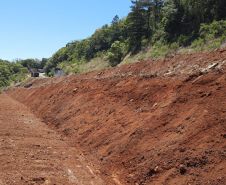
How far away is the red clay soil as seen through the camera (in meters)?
4.73

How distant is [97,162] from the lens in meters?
6.64

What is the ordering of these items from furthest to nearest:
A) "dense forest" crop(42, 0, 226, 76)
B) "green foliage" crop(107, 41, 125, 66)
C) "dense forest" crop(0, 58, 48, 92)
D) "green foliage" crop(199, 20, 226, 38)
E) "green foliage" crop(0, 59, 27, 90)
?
1. "dense forest" crop(0, 58, 48, 92)
2. "green foliage" crop(0, 59, 27, 90)
3. "green foliage" crop(107, 41, 125, 66)
4. "dense forest" crop(42, 0, 226, 76)
5. "green foliage" crop(199, 20, 226, 38)

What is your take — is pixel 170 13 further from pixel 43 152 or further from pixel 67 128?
pixel 43 152

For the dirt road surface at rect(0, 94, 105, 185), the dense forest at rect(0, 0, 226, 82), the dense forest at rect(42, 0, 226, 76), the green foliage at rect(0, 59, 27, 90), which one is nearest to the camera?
the dirt road surface at rect(0, 94, 105, 185)

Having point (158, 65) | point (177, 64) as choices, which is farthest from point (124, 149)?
point (158, 65)

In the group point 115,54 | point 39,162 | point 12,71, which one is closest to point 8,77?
point 12,71

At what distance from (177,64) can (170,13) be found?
17.3 metres

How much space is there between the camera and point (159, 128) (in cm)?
642

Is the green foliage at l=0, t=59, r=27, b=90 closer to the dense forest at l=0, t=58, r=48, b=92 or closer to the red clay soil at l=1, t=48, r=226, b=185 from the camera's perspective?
the dense forest at l=0, t=58, r=48, b=92

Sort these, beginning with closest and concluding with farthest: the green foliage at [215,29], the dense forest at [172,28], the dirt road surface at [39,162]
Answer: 1. the dirt road surface at [39,162]
2. the green foliage at [215,29]
3. the dense forest at [172,28]

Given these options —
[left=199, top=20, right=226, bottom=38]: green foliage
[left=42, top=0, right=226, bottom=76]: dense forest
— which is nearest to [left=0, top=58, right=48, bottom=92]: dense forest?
[left=42, top=0, right=226, bottom=76]: dense forest

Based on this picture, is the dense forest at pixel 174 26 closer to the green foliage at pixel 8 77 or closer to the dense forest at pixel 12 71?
the dense forest at pixel 12 71

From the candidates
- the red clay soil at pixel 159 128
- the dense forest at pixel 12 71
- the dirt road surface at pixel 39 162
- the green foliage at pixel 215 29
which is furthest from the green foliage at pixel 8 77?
the dirt road surface at pixel 39 162

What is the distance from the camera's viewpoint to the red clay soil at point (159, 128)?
4.73 metres
